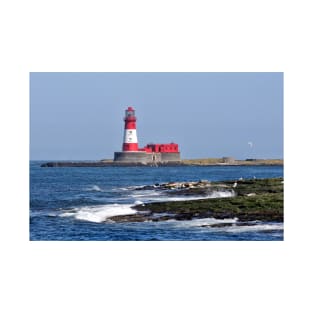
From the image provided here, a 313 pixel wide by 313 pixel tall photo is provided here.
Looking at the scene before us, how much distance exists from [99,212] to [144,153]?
26.4 metres

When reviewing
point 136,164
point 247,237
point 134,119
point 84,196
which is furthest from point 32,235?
point 136,164

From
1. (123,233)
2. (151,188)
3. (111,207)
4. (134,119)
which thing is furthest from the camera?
(134,119)

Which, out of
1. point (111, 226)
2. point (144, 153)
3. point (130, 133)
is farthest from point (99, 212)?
point (144, 153)

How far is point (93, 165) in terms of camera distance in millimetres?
55000

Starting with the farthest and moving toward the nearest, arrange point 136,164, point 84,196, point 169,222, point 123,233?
point 136,164 → point 84,196 → point 169,222 → point 123,233

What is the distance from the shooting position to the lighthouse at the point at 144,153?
3859cm

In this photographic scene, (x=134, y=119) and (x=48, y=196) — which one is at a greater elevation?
(x=134, y=119)

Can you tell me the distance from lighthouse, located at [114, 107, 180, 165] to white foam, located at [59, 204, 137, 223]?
58.2ft

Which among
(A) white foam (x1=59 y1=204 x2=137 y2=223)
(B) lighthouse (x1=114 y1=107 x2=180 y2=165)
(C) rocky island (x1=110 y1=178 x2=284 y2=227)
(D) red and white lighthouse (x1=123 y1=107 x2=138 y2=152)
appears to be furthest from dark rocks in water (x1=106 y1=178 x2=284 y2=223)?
(B) lighthouse (x1=114 y1=107 x2=180 y2=165)

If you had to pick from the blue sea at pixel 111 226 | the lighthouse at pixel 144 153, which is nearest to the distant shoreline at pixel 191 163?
the lighthouse at pixel 144 153

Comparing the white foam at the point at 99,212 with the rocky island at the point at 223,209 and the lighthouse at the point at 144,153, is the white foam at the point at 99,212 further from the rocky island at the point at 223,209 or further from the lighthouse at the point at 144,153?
the lighthouse at the point at 144,153

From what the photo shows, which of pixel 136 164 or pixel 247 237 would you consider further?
pixel 136 164

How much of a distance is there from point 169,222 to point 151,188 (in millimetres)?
10249
